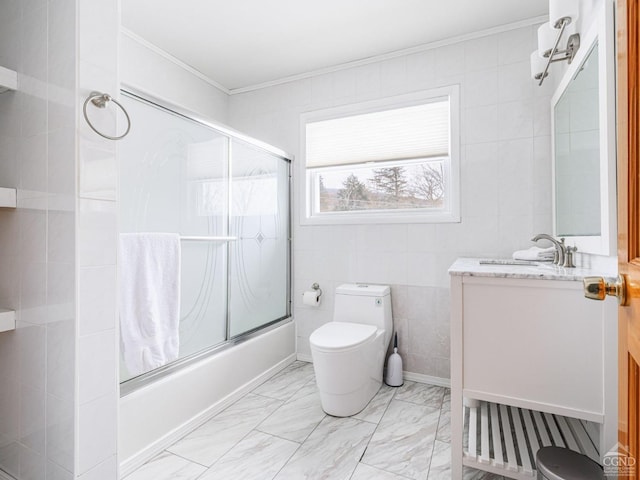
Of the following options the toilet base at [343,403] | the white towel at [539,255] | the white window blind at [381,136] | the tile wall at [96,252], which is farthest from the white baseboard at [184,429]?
the white towel at [539,255]

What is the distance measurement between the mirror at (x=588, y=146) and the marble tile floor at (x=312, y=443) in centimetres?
113

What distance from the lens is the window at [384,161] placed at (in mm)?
2408

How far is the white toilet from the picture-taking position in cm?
192

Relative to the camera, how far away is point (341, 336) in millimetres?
2057

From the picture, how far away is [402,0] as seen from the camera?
6.43 ft

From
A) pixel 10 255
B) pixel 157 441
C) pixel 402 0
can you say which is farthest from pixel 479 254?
pixel 10 255

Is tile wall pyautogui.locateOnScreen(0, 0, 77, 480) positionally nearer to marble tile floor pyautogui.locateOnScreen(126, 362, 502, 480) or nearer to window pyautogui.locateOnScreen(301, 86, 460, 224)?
marble tile floor pyautogui.locateOnScreen(126, 362, 502, 480)

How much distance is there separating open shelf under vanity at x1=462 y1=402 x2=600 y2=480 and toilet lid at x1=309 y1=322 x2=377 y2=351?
27.1 inches

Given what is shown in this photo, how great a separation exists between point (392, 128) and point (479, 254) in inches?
44.0

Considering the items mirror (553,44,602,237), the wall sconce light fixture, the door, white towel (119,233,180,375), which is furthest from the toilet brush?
the wall sconce light fixture

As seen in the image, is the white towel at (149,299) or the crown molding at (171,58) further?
the crown molding at (171,58)

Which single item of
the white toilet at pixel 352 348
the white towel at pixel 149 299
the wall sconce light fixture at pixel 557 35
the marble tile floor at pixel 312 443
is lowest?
the marble tile floor at pixel 312 443

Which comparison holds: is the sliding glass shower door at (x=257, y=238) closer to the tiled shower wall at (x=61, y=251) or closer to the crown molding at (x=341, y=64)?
the crown molding at (x=341, y=64)

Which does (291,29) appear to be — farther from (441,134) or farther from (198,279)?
(198,279)
